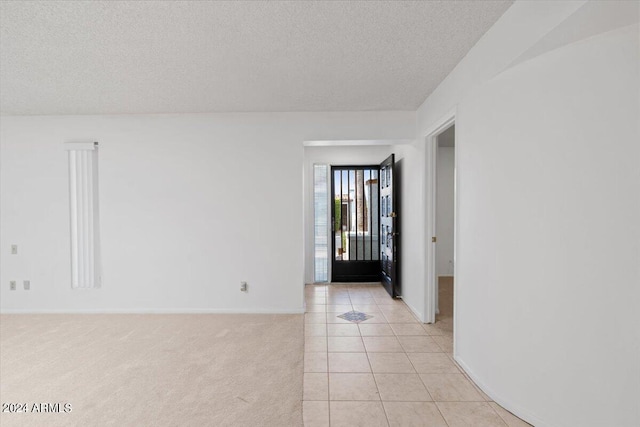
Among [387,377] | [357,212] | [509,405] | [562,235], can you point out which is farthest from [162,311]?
[562,235]

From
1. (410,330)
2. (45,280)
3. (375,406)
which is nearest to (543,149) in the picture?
(375,406)

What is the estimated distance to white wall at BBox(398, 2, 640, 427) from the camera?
162cm

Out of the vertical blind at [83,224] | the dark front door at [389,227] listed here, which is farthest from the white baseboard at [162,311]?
the dark front door at [389,227]

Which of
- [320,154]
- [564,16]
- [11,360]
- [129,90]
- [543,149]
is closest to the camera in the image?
[564,16]

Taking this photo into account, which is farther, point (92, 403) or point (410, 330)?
point (410, 330)

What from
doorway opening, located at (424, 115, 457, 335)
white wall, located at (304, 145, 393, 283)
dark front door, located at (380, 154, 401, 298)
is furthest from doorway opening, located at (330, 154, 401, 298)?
doorway opening, located at (424, 115, 457, 335)

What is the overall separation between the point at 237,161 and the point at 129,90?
1382mm

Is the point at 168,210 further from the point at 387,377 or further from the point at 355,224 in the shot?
the point at 387,377

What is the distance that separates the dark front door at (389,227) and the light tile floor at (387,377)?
2.60 ft

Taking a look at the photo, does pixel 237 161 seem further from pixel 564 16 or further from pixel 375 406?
pixel 564 16

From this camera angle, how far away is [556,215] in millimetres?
1924

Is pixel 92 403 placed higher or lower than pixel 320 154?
lower

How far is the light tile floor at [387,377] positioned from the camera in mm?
2182

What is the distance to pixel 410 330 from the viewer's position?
12.1 feet
